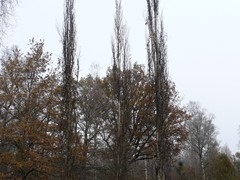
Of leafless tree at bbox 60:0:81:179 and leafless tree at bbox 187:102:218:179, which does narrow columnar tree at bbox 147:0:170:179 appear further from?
leafless tree at bbox 187:102:218:179

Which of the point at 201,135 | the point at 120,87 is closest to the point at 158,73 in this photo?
the point at 120,87

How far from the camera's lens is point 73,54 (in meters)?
11.8

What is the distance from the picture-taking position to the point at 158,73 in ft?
40.0

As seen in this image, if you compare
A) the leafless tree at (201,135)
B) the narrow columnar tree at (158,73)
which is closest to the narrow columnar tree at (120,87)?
the narrow columnar tree at (158,73)

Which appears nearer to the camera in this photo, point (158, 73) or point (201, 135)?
point (158, 73)

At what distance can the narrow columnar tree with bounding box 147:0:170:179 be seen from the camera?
36.7 ft

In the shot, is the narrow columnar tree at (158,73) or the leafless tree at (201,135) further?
the leafless tree at (201,135)

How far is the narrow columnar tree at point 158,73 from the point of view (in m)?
11.2

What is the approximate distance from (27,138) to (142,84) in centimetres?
A: 846

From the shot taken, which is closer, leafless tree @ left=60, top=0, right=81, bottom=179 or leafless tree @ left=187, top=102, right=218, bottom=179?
leafless tree @ left=60, top=0, right=81, bottom=179

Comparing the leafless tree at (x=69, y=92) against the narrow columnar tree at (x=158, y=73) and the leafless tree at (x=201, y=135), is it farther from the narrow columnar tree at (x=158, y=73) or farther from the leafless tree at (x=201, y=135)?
the leafless tree at (x=201, y=135)

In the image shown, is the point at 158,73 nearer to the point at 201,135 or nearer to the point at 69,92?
the point at 69,92

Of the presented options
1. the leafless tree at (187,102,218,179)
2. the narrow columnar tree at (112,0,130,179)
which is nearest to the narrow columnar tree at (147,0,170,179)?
the narrow columnar tree at (112,0,130,179)

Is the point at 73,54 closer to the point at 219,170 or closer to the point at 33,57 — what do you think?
the point at 33,57
